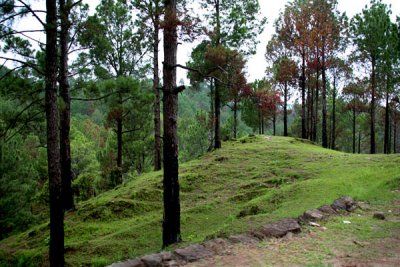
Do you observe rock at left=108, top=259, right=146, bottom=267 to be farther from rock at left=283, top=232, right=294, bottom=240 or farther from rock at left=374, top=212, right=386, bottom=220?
rock at left=374, top=212, right=386, bottom=220

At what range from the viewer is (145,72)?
711 inches

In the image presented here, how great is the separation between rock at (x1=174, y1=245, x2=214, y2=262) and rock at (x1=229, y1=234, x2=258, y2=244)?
53 cm

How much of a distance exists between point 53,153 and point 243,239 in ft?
13.6

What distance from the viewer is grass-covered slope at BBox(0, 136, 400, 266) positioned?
24.2 ft

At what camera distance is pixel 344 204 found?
24.3ft

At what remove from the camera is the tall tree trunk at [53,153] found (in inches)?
269

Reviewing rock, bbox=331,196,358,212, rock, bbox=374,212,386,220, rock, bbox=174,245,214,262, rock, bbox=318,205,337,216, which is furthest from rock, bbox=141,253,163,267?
rock, bbox=374,212,386,220

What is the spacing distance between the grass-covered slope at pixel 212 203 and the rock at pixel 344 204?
23 cm

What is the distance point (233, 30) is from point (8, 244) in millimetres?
12994

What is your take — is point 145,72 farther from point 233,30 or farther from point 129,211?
point 129,211

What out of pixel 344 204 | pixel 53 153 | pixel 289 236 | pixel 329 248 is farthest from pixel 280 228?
pixel 53 153

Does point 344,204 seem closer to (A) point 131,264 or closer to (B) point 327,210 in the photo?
(B) point 327,210

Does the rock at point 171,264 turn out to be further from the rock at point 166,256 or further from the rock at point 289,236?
the rock at point 289,236

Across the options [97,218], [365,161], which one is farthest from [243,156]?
[97,218]
